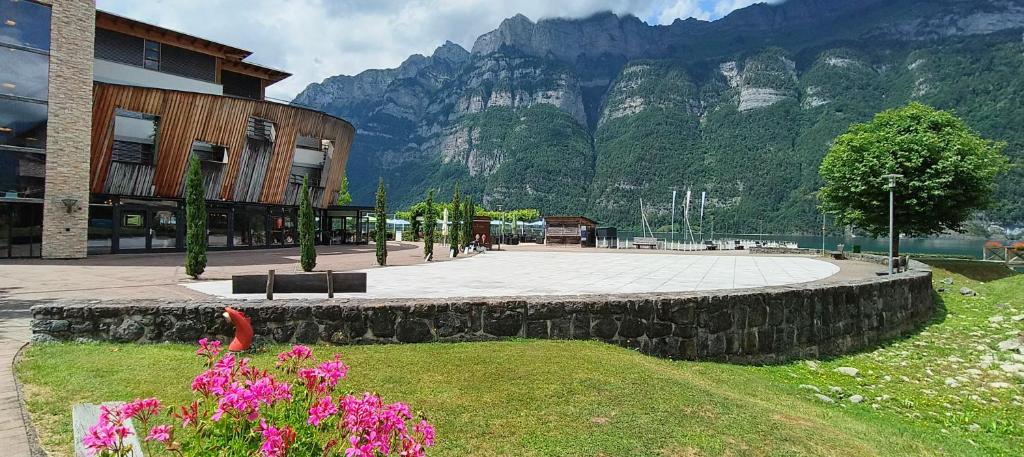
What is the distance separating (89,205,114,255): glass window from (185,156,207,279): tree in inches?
489

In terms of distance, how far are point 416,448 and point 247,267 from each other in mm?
20294

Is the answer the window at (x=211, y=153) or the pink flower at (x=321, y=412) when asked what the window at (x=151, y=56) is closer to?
the window at (x=211, y=153)

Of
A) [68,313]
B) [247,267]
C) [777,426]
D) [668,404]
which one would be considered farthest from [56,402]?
[247,267]

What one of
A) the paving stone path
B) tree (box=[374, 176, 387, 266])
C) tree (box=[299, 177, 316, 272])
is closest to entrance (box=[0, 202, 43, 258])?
tree (box=[299, 177, 316, 272])

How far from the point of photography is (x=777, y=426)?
17.4 feet

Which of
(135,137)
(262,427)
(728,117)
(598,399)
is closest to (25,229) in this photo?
(135,137)

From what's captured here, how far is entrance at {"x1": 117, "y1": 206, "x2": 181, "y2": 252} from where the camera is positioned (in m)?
25.9

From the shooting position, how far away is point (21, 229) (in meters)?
21.5

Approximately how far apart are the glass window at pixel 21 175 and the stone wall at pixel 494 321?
64.6ft

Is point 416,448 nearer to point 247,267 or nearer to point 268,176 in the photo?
point 247,267

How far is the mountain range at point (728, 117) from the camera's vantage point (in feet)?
411

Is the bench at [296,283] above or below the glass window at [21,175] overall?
below

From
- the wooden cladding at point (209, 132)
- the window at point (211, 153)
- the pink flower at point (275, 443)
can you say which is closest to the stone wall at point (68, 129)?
the wooden cladding at point (209, 132)

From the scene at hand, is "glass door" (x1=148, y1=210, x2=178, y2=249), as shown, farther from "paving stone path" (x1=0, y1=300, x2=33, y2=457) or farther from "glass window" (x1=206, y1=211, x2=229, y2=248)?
"paving stone path" (x1=0, y1=300, x2=33, y2=457)
